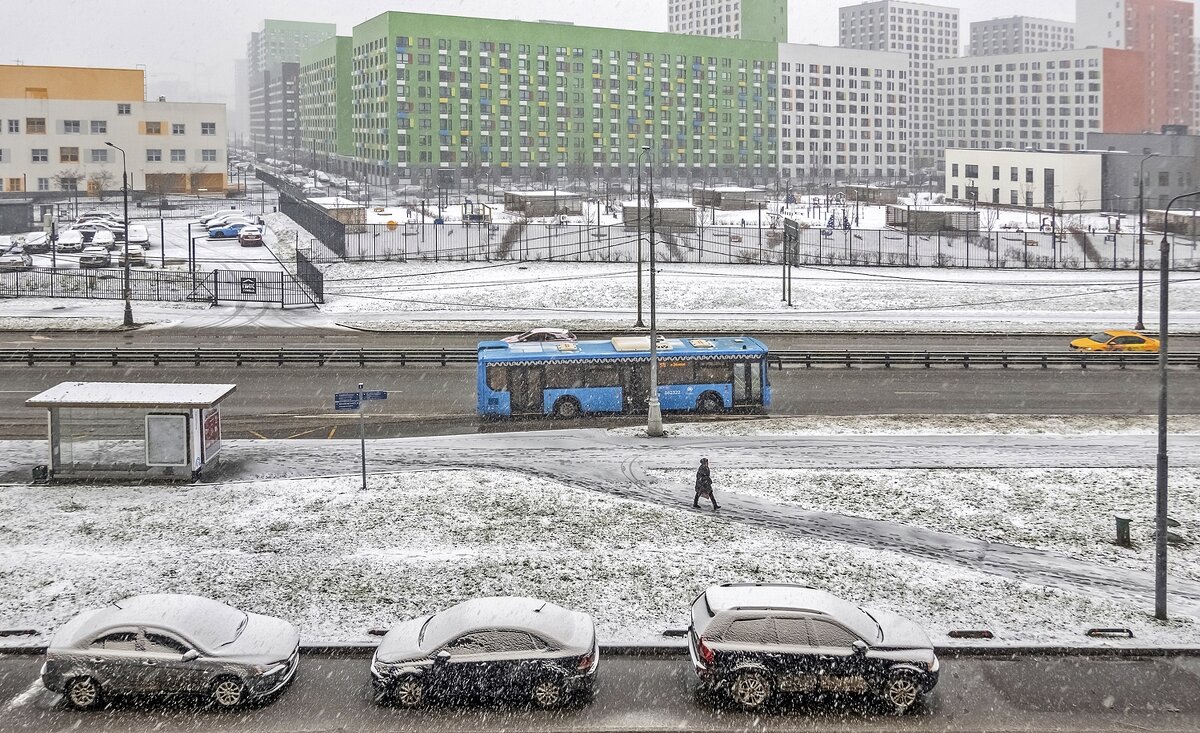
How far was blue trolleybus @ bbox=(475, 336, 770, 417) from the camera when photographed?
30.8 meters

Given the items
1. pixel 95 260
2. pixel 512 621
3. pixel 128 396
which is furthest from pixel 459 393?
pixel 95 260

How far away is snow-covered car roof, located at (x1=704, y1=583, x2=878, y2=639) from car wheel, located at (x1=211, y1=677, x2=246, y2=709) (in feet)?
19.6

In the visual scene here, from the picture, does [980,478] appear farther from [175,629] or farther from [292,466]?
[175,629]

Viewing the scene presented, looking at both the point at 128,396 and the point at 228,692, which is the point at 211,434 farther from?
the point at 228,692

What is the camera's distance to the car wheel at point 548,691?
13992 millimetres

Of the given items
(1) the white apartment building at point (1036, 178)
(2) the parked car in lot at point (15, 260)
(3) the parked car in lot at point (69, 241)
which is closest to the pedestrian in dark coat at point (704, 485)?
(2) the parked car in lot at point (15, 260)

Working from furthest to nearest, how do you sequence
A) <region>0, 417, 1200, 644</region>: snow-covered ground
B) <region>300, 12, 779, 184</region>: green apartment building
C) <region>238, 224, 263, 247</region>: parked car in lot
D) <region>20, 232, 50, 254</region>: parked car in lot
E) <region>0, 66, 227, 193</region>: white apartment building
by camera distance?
<region>300, 12, 779, 184</region>: green apartment building
<region>0, 66, 227, 193</region>: white apartment building
<region>238, 224, 263, 247</region>: parked car in lot
<region>20, 232, 50, 254</region>: parked car in lot
<region>0, 417, 1200, 644</region>: snow-covered ground

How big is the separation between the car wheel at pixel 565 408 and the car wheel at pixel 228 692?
1750cm

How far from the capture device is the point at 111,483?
2453cm

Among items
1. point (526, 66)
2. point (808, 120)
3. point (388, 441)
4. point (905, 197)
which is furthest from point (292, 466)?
point (808, 120)

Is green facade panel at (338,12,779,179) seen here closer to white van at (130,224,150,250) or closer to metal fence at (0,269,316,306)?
white van at (130,224,150,250)

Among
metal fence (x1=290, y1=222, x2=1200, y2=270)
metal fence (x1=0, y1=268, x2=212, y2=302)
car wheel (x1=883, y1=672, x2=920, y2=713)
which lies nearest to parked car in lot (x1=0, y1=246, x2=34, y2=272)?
metal fence (x1=0, y1=268, x2=212, y2=302)

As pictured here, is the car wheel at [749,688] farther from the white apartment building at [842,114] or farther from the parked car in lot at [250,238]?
the white apartment building at [842,114]

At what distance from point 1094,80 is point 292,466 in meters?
189
